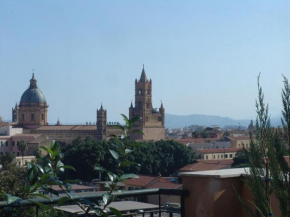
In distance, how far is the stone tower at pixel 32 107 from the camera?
71.6 meters

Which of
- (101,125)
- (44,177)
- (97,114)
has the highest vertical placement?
(97,114)

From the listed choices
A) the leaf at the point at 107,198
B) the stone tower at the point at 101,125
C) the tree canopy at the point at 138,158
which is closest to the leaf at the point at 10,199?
the leaf at the point at 107,198

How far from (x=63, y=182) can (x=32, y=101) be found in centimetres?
7104

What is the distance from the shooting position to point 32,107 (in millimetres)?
71562

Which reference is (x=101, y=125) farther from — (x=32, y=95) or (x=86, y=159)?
(x=86, y=159)

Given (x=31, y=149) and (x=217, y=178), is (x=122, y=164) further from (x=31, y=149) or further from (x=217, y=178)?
(x=31, y=149)

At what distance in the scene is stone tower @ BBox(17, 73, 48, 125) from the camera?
7156 cm

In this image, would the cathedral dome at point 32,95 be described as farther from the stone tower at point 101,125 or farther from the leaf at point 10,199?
the leaf at point 10,199

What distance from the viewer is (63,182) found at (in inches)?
98.8

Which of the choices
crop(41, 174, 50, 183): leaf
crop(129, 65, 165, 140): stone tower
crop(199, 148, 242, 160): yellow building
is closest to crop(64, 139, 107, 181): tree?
crop(199, 148, 242, 160): yellow building

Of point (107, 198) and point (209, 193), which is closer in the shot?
point (107, 198)

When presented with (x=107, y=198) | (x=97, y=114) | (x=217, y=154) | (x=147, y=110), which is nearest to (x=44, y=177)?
(x=107, y=198)

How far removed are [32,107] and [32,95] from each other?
1.76 meters

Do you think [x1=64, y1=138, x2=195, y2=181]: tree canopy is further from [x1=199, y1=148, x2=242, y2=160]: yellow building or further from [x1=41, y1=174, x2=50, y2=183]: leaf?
[x1=41, y1=174, x2=50, y2=183]: leaf
